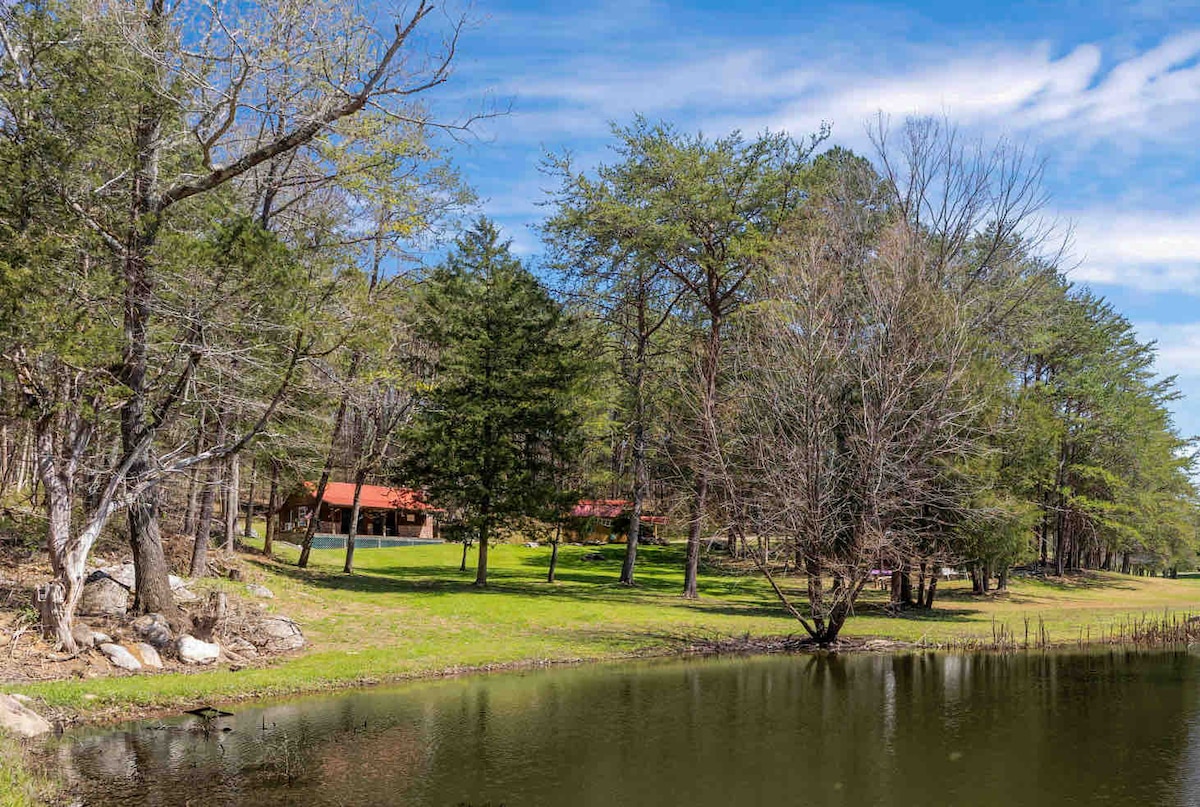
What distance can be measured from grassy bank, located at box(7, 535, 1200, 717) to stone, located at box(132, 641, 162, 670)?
0.94 m

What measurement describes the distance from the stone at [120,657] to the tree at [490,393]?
14467mm

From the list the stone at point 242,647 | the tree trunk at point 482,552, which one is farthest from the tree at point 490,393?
the stone at point 242,647

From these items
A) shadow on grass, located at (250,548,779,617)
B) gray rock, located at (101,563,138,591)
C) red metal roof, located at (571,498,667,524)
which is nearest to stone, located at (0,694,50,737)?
gray rock, located at (101,563,138,591)

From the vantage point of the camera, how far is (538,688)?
59.3 ft

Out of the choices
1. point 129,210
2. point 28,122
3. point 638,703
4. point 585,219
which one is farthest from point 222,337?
point 585,219

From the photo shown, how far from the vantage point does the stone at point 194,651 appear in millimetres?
17688

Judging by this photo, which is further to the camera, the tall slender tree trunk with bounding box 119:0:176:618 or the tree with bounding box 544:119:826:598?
the tree with bounding box 544:119:826:598

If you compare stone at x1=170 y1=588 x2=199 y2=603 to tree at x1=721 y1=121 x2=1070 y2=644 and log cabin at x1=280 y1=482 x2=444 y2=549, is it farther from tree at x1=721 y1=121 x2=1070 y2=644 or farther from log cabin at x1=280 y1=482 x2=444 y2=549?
log cabin at x1=280 y1=482 x2=444 y2=549

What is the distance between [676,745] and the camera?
1381cm

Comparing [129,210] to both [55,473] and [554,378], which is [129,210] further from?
[554,378]

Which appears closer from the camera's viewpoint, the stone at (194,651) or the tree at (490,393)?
the stone at (194,651)

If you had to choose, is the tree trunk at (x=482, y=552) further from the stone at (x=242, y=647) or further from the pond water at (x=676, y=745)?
the stone at (x=242, y=647)

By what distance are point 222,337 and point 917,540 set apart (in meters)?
21.0

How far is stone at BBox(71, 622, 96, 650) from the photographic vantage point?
16.6m
